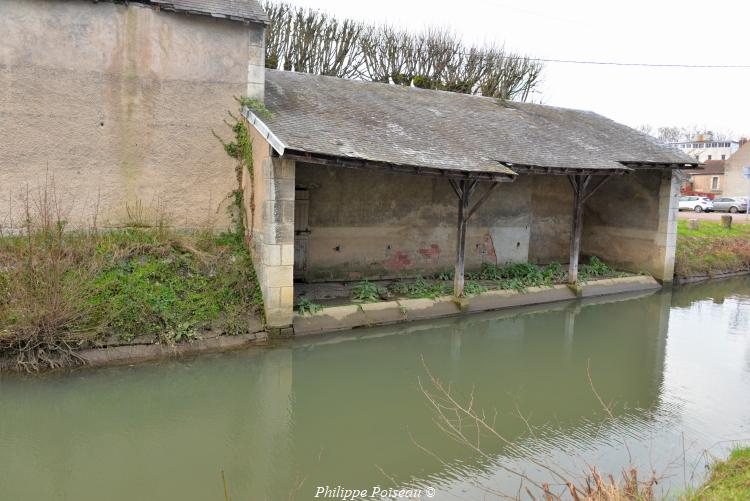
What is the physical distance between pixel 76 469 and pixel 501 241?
9109 millimetres

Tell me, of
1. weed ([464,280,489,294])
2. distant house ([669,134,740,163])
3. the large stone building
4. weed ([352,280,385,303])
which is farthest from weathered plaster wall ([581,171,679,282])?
distant house ([669,134,740,163])

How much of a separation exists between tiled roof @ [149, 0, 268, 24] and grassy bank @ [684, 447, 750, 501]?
24.6 feet

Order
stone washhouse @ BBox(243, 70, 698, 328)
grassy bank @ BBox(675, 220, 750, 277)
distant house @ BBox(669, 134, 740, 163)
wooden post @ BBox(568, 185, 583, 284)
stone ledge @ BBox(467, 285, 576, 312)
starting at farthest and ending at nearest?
1. distant house @ BBox(669, 134, 740, 163)
2. grassy bank @ BBox(675, 220, 750, 277)
3. wooden post @ BBox(568, 185, 583, 284)
4. stone ledge @ BBox(467, 285, 576, 312)
5. stone washhouse @ BBox(243, 70, 698, 328)

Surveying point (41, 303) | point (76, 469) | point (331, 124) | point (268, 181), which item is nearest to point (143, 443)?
point (76, 469)

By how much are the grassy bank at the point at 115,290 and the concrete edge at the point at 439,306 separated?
39.0 inches

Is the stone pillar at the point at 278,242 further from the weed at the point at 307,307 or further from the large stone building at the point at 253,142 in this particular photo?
the weed at the point at 307,307

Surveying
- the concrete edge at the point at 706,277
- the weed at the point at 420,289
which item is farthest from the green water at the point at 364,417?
the concrete edge at the point at 706,277

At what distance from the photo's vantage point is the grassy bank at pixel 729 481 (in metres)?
3.40

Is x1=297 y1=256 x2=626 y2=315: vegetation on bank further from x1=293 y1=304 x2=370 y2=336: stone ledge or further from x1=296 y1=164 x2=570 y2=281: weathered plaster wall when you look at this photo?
x1=296 y1=164 x2=570 y2=281: weathered plaster wall

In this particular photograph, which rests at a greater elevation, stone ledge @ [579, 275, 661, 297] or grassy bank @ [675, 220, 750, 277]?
grassy bank @ [675, 220, 750, 277]

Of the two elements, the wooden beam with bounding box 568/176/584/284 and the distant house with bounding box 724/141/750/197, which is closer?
the wooden beam with bounding box 568/176/584/284

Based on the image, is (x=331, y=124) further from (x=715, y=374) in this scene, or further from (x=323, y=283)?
(x=715, y=374)

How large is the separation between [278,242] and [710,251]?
483 inches

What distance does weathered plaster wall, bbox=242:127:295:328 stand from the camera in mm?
7336
